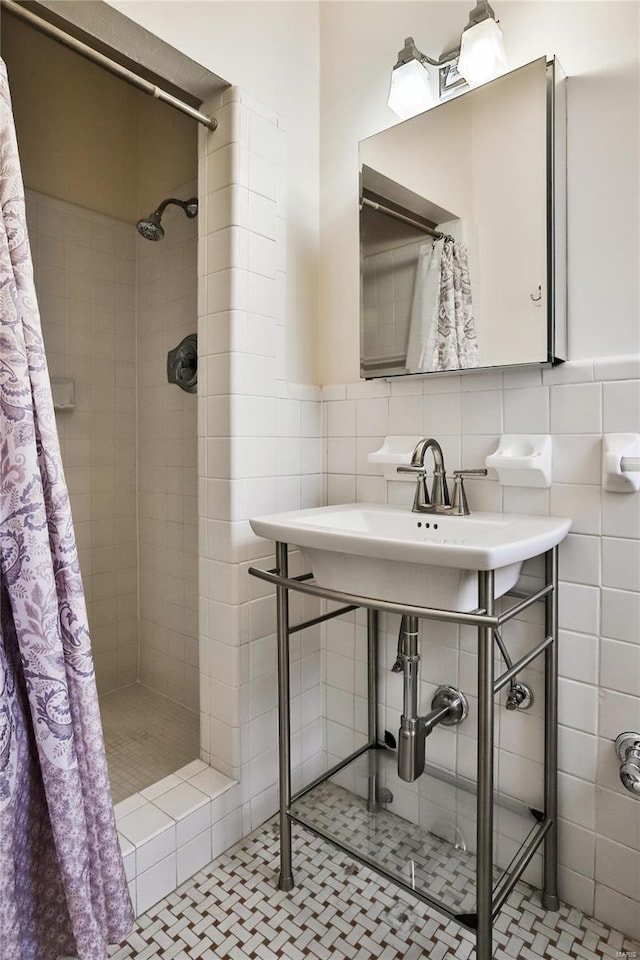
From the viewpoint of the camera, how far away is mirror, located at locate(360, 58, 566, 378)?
45.7 inches

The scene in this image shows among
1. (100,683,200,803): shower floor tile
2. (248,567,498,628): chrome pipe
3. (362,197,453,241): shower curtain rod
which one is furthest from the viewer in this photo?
(100,683,200,803): shower floor tile

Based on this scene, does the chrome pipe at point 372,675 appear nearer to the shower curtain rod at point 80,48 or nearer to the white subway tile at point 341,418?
the white subway tile at point 341,418

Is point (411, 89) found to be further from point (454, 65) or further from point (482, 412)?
point (482, 412)

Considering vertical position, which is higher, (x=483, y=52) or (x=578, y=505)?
(x=483, y=52)

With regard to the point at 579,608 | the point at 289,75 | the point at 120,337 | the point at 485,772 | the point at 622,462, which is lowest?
the point at 485,772

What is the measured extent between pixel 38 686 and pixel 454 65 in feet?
5.40

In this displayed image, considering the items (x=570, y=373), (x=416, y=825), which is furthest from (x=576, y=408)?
(x=416, y=825)

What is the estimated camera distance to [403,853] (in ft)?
4.12

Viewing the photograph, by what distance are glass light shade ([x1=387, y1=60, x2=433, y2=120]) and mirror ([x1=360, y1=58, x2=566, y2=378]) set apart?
0.05 m

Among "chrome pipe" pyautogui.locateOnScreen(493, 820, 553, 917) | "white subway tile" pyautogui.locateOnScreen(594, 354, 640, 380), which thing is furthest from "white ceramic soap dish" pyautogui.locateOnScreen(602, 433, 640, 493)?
"chrome pipe" pyautogui.locateOnScreen(493, 820, 553, 917)

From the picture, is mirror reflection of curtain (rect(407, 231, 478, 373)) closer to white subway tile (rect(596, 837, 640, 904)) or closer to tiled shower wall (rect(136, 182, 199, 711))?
tiled shower wall (rect(136, 182, 199, 711))

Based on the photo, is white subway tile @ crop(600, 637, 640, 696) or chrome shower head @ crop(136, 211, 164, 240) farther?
chrome shower head @ crop(136, 211, 164, 240)

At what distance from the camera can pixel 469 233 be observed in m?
1.29

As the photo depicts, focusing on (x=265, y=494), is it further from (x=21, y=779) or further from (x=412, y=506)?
(x=21, y=779)
